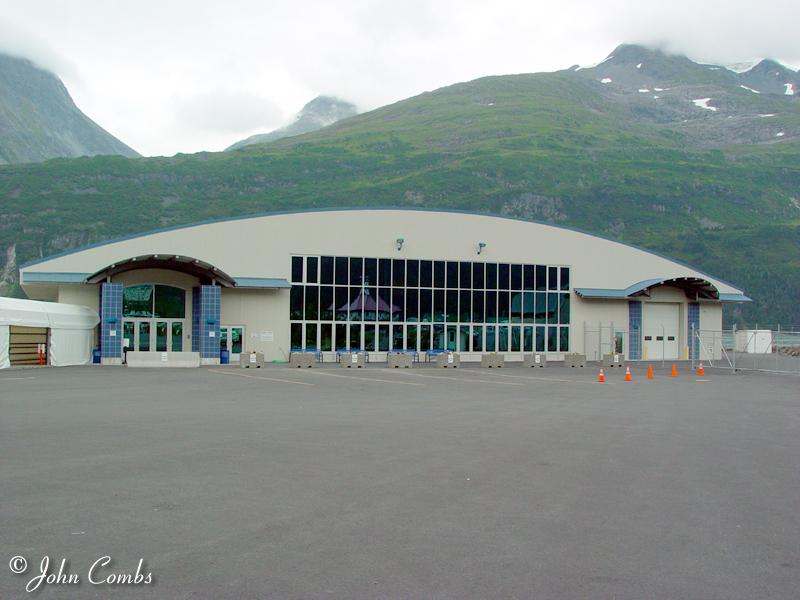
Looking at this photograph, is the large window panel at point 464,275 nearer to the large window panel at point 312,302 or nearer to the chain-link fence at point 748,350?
the large window panel at point 312,302

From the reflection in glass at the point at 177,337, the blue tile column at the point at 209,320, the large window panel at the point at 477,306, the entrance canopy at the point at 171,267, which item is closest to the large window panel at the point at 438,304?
the large window panel at the point at 477,306

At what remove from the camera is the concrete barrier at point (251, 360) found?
34.5 meters

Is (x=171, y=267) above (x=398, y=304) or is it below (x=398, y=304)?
above

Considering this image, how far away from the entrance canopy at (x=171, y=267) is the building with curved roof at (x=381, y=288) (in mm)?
124

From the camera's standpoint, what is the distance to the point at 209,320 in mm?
36688

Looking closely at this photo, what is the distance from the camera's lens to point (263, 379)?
25844mm

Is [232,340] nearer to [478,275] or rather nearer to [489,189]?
[478,275]

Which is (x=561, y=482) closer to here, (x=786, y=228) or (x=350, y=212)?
(x=350, y=212)

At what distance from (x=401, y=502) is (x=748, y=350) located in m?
60.9

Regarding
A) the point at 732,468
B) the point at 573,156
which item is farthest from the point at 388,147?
the point at 732,468

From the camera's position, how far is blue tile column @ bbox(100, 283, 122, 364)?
115 ft

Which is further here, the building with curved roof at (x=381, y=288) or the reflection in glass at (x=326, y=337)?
the reflection in glass at (x=326, y=337)

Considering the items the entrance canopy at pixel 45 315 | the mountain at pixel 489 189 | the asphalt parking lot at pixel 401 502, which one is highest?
the mountain at pixel 489 189

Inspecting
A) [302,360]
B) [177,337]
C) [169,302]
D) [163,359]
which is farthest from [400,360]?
[169,302]
